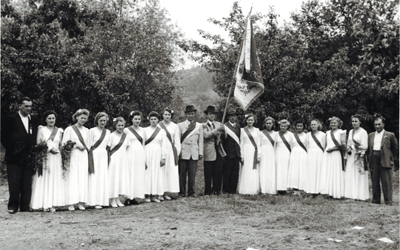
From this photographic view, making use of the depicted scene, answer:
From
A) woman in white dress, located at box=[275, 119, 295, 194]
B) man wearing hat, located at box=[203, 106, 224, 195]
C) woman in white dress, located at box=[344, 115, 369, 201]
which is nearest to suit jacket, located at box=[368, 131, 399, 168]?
woman in white dress, located at box=[344, 115, 369, 201]

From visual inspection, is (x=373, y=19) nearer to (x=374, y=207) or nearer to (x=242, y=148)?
(x=374, y=207)

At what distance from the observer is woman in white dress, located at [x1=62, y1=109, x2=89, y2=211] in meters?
8.34

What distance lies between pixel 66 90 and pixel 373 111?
48.8 ft

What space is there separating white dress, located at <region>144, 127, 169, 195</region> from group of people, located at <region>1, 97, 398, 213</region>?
2 centimetres

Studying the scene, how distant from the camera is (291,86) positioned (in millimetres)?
17484

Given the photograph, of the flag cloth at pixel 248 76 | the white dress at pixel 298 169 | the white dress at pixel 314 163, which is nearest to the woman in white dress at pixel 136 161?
the flag cloth at pixel 248 76

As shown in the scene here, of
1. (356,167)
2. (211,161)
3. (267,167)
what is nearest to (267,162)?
(267,167)

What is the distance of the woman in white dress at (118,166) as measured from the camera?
28.9ft

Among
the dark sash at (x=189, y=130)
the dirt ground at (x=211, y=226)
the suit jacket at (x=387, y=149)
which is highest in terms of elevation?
the dark sash at (x=189, y=130)

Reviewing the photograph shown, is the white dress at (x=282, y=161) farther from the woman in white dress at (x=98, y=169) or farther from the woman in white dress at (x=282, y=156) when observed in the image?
the woman in white dress at (x=98, y=169)

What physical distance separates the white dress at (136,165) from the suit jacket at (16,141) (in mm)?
1969

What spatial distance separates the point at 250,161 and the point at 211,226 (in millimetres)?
3771

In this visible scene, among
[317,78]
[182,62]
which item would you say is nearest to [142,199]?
[317,78]

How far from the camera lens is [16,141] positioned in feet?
26.3
